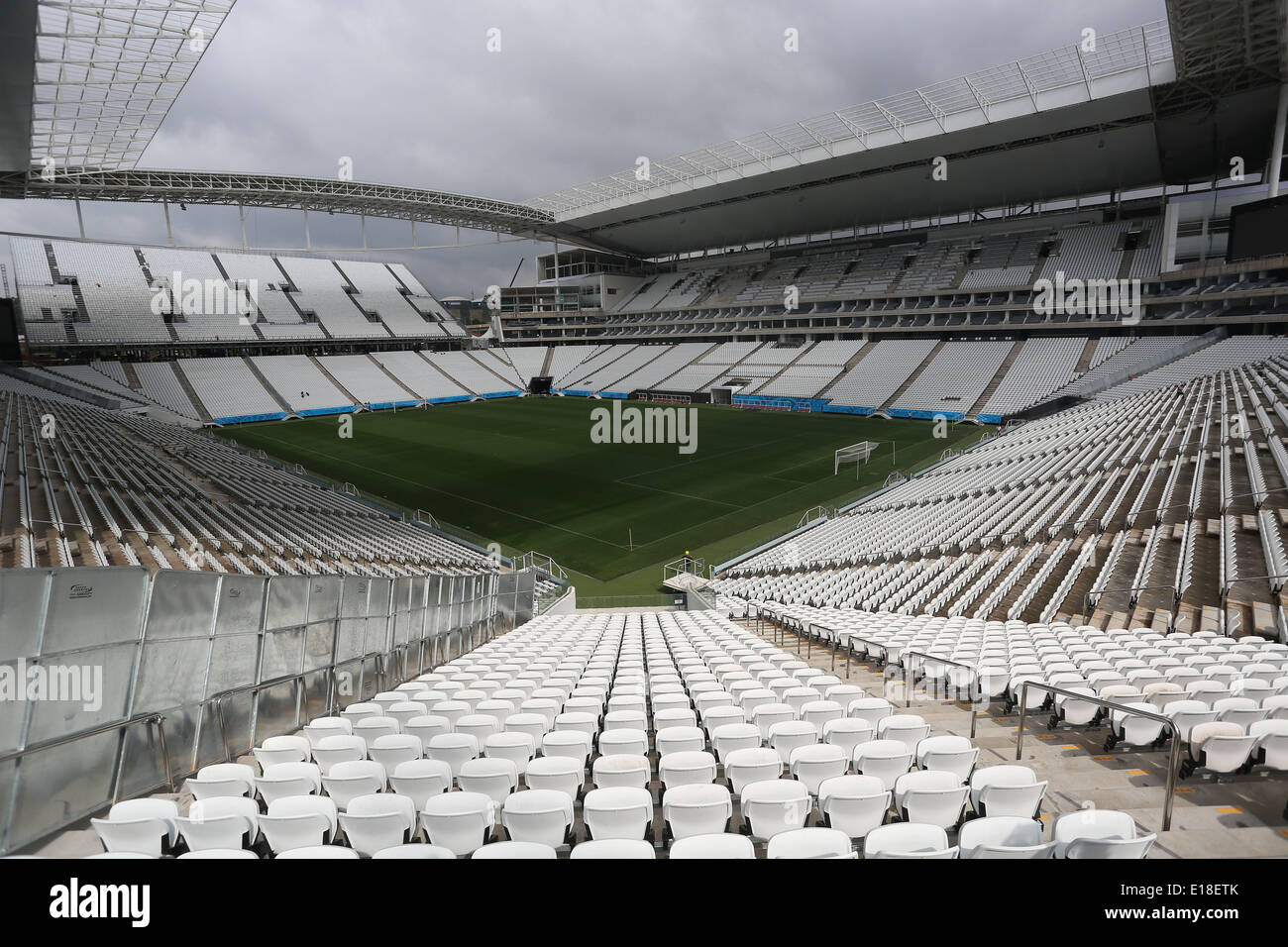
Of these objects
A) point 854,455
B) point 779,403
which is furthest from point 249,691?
point 779,403

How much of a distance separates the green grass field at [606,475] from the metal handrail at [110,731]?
16567 mm

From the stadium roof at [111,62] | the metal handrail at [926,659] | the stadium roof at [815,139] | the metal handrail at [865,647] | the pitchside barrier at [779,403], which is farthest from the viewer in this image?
the pitchside barrier at [779,403]

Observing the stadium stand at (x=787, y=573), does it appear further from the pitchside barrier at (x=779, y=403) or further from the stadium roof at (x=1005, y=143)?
the pitchside barrier at (x=779, y=403)

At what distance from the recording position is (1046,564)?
1426 centimetres

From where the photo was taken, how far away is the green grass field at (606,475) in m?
26.0

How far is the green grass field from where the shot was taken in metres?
26.0

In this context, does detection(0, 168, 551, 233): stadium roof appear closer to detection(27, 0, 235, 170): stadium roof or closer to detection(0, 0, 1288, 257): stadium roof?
detection(0, 0, 1288, 257): stadium roof

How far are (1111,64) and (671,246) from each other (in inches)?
2142

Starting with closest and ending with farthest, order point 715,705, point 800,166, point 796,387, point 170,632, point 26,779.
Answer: point 26,779 < point 170,632 < point 715,705 < point 800,166 < point 796,387

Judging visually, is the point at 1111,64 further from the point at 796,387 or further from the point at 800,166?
the point at 796,387

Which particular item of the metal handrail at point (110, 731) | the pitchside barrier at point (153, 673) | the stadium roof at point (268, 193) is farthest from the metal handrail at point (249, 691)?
the stadium roof at point (268, 193)

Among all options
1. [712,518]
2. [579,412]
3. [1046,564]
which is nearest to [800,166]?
[579,412]

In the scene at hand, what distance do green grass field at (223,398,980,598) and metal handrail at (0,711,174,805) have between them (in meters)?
16.6

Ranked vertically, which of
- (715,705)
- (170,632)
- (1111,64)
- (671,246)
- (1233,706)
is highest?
(671,246)
